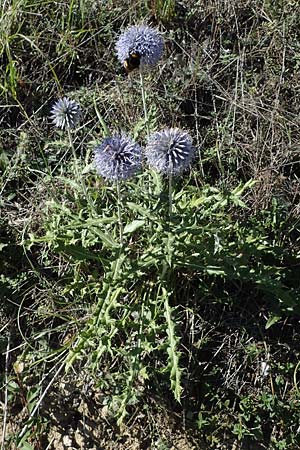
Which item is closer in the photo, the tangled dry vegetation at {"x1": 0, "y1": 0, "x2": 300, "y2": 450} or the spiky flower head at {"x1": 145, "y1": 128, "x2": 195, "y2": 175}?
the spiky flower head at {"x1": 145, "y1": 128, "x2": 195, "y2": 175}

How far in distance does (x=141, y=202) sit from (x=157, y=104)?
1.01 metres

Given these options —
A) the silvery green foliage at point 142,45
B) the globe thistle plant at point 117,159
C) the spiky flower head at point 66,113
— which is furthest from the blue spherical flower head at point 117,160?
the silvery green foliage at point 142,45

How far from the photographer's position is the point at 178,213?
314 cm

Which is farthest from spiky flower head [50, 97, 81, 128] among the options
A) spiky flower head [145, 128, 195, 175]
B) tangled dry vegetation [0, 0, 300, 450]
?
spiky flower head [145, 128, 195, 175]

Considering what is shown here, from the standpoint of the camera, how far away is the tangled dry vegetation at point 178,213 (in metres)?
3.19

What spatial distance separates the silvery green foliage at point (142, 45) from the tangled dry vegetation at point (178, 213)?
33 cm

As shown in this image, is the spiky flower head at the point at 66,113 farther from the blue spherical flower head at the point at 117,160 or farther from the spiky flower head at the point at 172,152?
the spiky flower head at the point at 172,152

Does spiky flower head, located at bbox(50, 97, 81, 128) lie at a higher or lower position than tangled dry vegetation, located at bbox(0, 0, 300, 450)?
higher

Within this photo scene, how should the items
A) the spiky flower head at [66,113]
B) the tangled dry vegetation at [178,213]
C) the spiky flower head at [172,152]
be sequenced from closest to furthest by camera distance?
the spiky flower head at [172,152], the spiky flower head at [66,113], the tangled dry vegetation at [178,213]

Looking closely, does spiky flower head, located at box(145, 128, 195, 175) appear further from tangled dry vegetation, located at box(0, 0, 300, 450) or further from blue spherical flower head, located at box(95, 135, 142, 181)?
tangled dry vegetation, located at box(0, 0, 300, 450)

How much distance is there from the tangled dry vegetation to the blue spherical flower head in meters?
0.41

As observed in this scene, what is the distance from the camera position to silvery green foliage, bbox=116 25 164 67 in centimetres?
310

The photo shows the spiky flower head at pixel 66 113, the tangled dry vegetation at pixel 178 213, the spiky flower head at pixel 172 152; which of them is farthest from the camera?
the tangled dry vegetation at pixel 178 213

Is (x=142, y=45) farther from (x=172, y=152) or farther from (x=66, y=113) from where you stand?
(x=172, y=152)
